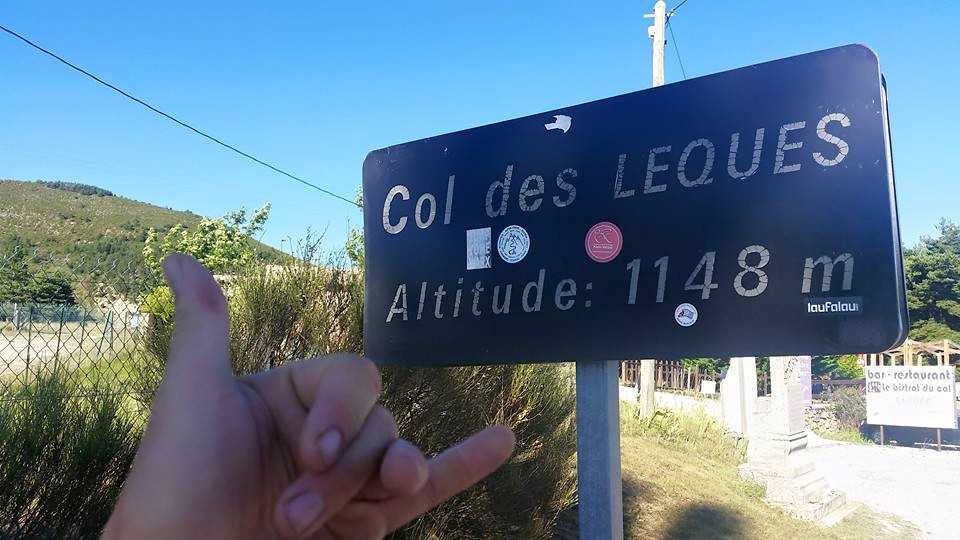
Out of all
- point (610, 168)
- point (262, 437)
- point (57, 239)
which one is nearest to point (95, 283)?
point (610, 168)

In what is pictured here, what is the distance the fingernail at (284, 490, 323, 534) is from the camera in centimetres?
66

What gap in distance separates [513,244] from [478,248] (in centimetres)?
16

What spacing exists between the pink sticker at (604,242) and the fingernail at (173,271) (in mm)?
1876

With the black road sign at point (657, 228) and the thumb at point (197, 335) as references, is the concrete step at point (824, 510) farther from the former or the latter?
the thumb at point (197, 335)

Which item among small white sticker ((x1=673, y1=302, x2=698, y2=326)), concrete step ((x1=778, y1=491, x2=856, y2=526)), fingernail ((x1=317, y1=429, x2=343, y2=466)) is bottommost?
concrete step ((x1=778, y1=491, x2=856, y2=526))

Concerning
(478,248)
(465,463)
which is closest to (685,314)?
(478,248)

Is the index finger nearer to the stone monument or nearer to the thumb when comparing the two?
the thumb

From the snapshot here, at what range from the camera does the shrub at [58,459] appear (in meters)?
3.05

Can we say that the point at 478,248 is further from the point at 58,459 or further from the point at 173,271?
the point at 58,459

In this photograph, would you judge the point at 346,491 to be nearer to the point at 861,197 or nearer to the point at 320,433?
the point at 320,433

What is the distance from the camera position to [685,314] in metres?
2.35

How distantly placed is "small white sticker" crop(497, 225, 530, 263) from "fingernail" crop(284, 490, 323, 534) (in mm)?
2056

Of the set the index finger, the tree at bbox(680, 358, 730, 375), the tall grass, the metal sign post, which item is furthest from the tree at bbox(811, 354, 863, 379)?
the index finger

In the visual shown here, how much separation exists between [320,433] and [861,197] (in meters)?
1.97
